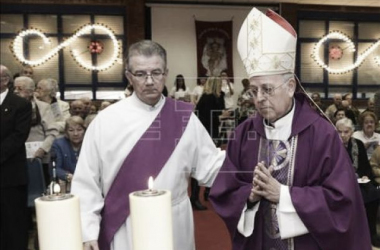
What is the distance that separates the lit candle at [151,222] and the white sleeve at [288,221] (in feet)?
2.66

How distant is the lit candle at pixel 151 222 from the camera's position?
581mm

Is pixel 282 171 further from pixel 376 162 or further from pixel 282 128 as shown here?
pixel 376 162

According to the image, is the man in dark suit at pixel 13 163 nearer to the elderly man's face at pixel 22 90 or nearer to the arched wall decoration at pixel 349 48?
the elderly man's face at pixel 22 90

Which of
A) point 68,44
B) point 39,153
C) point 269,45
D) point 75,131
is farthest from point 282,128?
point 68,44

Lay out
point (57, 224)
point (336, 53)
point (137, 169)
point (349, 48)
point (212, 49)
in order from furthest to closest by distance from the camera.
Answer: point (212, 49) < point (349, 48) < point (336, 53) < point (137, 169) < point (57, 224)

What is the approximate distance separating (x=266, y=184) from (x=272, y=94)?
0.28m

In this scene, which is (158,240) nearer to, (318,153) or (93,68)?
(318,153)

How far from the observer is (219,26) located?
1009 cm

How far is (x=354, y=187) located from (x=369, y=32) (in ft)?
29.5

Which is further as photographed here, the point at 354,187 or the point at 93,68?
the point at 93,68

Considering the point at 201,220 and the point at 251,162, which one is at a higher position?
the point at 251,162

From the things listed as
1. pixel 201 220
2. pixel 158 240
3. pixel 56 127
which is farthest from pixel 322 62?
pixel 158 240

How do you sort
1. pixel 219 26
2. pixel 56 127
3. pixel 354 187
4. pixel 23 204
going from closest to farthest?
pixel 354 187, pixel 23 204, pixel 56 127, pixel 219 26

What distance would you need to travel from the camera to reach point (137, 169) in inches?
61.5
